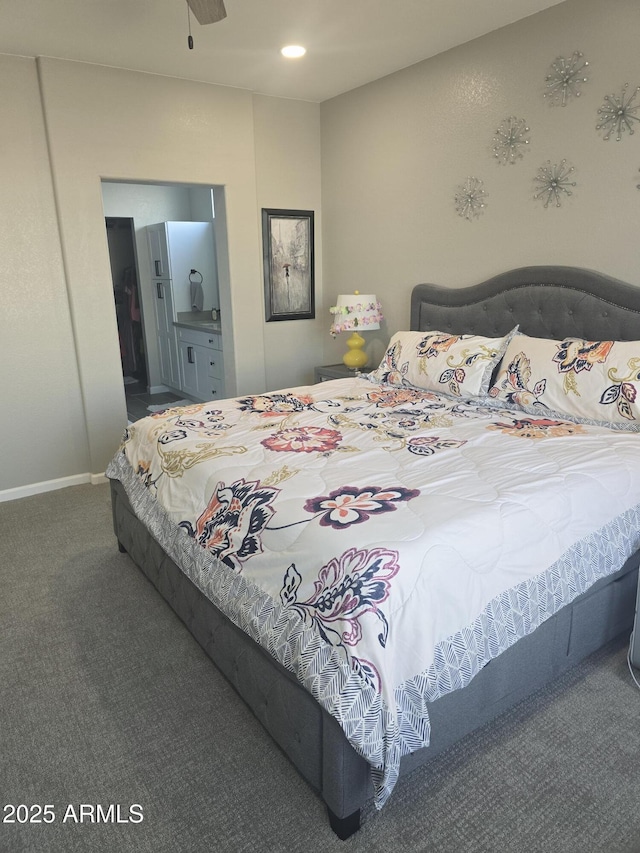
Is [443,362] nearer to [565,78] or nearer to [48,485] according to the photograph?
[565,78]

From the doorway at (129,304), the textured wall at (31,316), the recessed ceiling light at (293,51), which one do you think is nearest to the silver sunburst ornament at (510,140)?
the recessed ceiling light at (293,51)

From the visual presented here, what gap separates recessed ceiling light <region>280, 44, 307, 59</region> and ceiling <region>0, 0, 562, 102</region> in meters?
0.05

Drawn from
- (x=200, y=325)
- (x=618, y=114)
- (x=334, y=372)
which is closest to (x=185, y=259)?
(x=200, y=325)

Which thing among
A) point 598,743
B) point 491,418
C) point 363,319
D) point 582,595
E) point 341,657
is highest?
point 363,319

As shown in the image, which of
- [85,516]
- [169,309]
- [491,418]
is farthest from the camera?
[169,309]

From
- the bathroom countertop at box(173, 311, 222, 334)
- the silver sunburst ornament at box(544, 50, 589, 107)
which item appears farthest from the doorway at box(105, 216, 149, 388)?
the silver sunburst ornament at box(544, 50, 589, 107)

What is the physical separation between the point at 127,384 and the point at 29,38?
14.7 ft

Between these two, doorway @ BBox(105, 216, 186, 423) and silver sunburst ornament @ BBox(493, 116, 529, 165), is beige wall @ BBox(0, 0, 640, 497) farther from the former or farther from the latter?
doorway @ BBox(105, 216, 186, 423)

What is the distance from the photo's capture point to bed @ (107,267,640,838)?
1491 mm

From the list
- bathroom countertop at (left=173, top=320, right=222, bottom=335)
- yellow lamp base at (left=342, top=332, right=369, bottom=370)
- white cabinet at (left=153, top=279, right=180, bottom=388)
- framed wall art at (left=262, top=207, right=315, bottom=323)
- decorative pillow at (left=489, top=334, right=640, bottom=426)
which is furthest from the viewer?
white cabinet at (left=153, top=279, right=180, bottom=388)

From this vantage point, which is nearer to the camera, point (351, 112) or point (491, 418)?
point (491, 418)

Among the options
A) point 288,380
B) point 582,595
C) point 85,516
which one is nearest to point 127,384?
point 288,380

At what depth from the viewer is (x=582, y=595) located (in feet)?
6.73

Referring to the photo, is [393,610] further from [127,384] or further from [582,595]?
[127,384]
